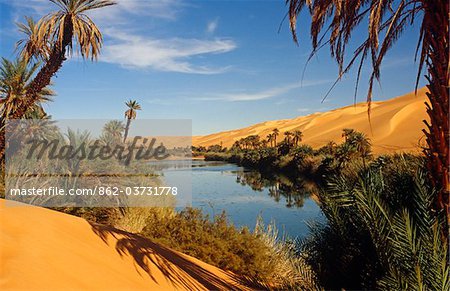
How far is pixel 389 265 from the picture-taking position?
10.5 ft

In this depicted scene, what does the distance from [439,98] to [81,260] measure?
4.61 meters

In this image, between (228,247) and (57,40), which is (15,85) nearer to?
(57,40)

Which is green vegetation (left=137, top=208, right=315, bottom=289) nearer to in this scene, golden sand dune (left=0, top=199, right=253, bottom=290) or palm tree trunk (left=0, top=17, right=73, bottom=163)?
golden sand dune (left=0, top=199, right=253, bottom=290)

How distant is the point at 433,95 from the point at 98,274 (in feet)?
14.3

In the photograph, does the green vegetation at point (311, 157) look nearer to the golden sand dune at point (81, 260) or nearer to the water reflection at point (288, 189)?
the water reflection at point (288, 189)

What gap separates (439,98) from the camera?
3523mm

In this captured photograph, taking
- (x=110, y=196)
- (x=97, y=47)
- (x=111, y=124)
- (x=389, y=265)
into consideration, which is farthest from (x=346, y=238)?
(x=111, y=124)

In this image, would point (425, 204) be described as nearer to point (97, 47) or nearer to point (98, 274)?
point (98, 274)

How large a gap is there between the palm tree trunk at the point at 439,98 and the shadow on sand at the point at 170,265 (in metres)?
3.76

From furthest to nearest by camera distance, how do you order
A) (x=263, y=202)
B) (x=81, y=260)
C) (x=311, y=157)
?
1. (x=311, y=157)
2. (x=263, y=202)
3. (x=81, y=260)

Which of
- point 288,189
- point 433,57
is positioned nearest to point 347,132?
point 288,189

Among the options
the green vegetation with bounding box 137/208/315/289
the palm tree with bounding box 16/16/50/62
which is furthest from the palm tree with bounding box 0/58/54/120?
the green vegetation with bounding box 137/208/315/289

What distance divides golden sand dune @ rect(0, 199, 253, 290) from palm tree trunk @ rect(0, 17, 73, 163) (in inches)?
426

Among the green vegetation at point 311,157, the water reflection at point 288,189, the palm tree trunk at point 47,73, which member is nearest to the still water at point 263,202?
the water reflection at point 288,189
